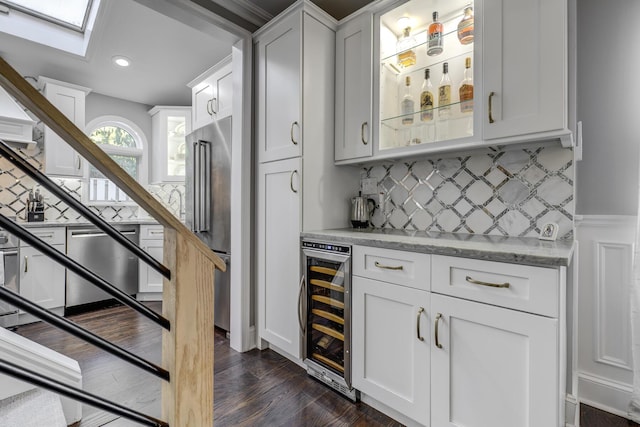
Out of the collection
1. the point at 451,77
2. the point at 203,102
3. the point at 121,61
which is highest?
the point at 121,61

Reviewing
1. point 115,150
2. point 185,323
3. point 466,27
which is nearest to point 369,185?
point 466,27

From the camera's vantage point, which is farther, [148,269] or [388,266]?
[148,269]

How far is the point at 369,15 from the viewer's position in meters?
2.04

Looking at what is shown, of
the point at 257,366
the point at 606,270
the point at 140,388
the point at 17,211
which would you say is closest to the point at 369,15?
the point at 606,270

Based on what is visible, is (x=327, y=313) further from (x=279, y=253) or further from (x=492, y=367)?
(x=492, y=367)

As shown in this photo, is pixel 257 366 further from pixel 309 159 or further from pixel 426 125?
pixel 426 125

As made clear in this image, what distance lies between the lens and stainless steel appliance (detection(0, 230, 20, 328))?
270cm

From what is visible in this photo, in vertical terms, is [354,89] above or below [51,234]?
above

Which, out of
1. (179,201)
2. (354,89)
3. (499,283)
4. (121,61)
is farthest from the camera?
(179,201)

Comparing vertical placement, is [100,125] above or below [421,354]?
above

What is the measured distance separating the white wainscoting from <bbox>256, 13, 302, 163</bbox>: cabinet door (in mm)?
1741

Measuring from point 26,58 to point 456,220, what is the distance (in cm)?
421

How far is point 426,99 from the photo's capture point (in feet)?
6.35

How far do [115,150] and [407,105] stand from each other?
13.0 feet
